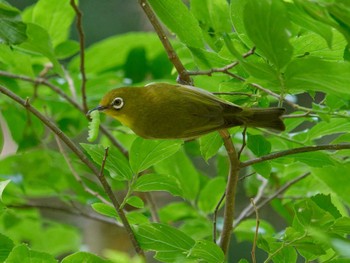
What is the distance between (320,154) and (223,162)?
2.17 feet

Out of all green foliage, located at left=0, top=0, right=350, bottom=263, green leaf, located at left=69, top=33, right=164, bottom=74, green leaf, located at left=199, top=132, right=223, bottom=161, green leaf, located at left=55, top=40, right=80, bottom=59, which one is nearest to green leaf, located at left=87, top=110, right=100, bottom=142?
green foliage, located at left=0, top=0, right=350, bottom=263

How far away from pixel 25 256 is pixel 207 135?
372 millimetres

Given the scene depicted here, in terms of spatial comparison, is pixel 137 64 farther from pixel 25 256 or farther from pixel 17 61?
pixel 25 256

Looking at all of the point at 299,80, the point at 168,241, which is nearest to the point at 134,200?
the point at 168,241

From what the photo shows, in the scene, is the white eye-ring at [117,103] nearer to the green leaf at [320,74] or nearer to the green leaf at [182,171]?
the green leaf at [182,171]

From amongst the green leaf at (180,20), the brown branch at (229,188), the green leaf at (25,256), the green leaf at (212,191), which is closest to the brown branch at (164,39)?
the green leaf at (180,20)

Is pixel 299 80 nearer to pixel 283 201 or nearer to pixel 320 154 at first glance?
pixel 320 154

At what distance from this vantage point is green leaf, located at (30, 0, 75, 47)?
139 centimetres

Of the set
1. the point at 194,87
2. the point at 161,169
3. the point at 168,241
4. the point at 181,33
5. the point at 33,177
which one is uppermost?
the point at 181,33

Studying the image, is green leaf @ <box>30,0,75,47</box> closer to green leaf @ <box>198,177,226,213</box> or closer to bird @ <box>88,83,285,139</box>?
bird @ <box>88,83,285,139</box>

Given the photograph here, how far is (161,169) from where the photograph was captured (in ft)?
4.62

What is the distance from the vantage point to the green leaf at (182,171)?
4.63 ft

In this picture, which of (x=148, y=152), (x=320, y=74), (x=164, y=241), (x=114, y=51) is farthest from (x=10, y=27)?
(x=114, y=51)

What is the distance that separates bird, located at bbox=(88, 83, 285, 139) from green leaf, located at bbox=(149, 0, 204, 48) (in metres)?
0.13
